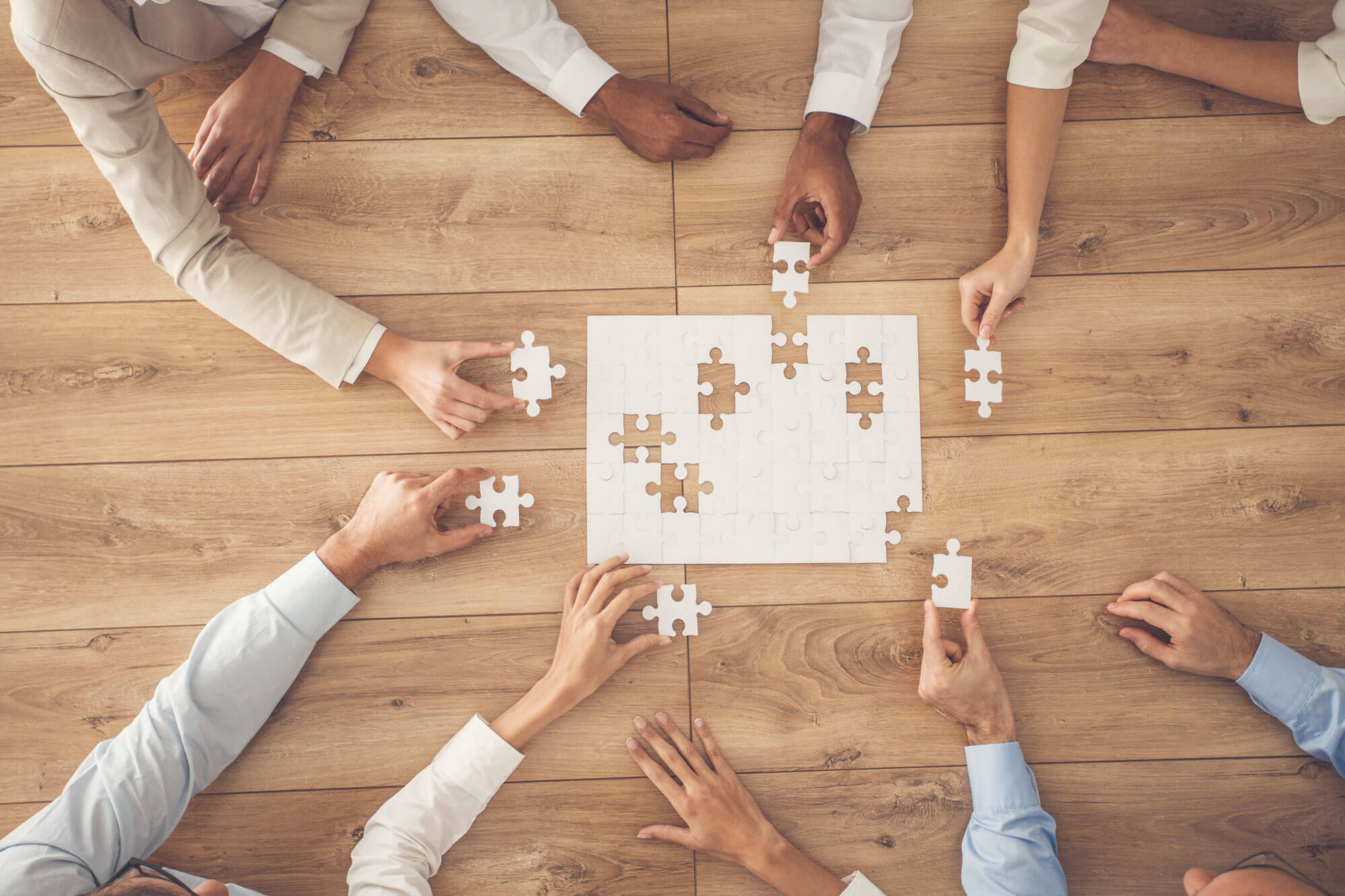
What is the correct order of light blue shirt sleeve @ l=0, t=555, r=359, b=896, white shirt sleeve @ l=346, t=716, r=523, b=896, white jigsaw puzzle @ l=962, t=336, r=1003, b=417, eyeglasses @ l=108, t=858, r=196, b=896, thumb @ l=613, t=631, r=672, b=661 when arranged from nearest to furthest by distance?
eyeglasses @ l=108, t=858, r=196, b=896
light blue shirt sleeve @ l=0, t=555, r=359, b=896
white shirt sleeve @ l=346, t=716, r=523, b=896
thumb @ l=613, t=631, r=672, b=661
white jigsaw puzzle @ l=962, t=336, r=1003, b=417

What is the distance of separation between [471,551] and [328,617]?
0.32 meters

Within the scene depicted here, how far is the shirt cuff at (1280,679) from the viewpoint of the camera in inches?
63.3

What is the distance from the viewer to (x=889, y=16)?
5.49 feet

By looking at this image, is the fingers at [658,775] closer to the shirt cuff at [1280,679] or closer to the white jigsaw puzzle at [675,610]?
the white jigsaw puzzle at [675,610]

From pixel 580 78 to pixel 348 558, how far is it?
1.17 metres

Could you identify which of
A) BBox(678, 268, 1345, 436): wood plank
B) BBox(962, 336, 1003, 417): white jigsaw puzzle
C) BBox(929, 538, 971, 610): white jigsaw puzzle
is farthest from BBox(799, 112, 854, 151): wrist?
BBox(929, 538, 971, 610): white jigsaw puzzle

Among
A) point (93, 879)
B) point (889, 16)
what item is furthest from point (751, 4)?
point (93, 879)

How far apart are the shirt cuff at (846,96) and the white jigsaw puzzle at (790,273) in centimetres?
30

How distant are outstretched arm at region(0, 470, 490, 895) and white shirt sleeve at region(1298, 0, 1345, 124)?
6.86ft

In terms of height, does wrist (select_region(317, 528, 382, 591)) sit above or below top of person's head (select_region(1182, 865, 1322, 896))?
above

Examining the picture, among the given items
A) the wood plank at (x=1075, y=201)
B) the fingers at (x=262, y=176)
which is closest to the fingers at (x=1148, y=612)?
the wood plank at (x=1075, y=201)

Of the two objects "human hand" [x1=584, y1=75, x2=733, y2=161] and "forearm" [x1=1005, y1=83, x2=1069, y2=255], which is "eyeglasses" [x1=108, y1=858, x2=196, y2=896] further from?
"forearm" [x1=1005, y1=83, x2=1069, y2=255]

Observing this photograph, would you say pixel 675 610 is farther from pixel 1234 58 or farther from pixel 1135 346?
pixel 1234 58

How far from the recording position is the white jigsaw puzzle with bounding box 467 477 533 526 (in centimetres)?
170
